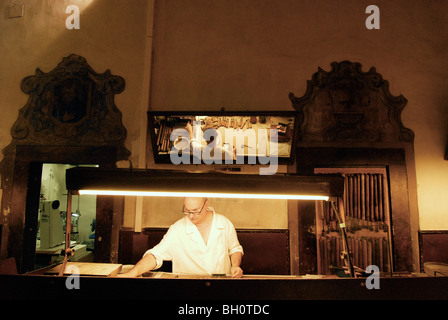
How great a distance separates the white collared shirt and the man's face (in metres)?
0.12

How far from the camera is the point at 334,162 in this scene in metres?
4.31

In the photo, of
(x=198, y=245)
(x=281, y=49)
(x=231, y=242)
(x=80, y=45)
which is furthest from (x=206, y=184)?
(x=80, y=45)

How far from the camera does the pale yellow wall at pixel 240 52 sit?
4484mm

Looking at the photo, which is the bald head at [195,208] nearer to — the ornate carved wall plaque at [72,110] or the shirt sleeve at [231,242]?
the shirt sleeve at [231,242]

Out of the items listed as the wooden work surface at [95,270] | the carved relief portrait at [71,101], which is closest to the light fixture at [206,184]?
the wooden work surface at [95,270]

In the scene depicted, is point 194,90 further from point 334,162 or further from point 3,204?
point 3,204

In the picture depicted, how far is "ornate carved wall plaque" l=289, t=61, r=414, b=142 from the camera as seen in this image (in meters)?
4.36

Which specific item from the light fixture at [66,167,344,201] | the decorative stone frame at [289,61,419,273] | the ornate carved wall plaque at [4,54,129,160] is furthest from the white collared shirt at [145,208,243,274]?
the ornate carved wall plaque at [4,54,129,160]

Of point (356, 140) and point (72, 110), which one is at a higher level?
point (72, 110)

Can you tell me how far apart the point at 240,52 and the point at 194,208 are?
9.65 ft

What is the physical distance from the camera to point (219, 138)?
4371 millimetres

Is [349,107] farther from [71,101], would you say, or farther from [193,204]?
[71,101]
